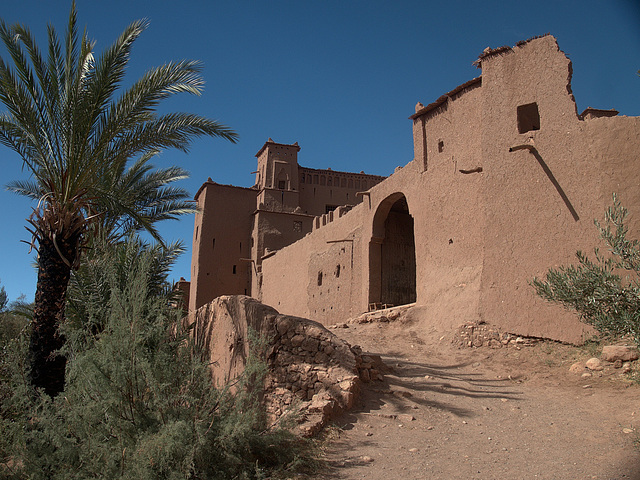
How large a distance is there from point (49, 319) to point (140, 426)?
289 cm

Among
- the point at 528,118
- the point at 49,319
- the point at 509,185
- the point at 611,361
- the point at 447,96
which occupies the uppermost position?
the point at 447,96

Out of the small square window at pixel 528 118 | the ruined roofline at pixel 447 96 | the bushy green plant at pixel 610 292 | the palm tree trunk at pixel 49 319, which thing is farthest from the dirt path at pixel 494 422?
the ruined roofline at pixel 447 96

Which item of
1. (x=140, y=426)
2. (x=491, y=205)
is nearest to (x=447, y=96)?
(x=491, y=205)

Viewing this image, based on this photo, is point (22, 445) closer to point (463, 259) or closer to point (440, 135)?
point (463, 259)

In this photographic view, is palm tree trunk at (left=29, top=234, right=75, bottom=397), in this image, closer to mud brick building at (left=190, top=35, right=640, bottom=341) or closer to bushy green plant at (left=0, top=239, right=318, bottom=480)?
bushy green plant at (left=0, top=239, right=318, bottom=480)

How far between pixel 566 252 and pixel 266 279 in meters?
15.5

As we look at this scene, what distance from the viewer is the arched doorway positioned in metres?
15.3

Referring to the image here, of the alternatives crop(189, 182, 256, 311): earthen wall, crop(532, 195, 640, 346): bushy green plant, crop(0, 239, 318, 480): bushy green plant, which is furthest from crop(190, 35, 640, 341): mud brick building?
crop(189, 182, 256, 311): earthen wall

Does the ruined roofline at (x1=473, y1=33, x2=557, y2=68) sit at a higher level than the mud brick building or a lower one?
higher

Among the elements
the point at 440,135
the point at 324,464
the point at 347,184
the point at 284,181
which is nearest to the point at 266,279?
the point at 284,181

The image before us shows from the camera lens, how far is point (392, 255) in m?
15.9

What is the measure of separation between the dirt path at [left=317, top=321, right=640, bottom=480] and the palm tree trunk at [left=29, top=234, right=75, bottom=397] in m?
3.65

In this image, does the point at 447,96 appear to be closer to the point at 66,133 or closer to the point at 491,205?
the point at 491,205

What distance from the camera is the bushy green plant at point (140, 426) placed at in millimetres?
4305
